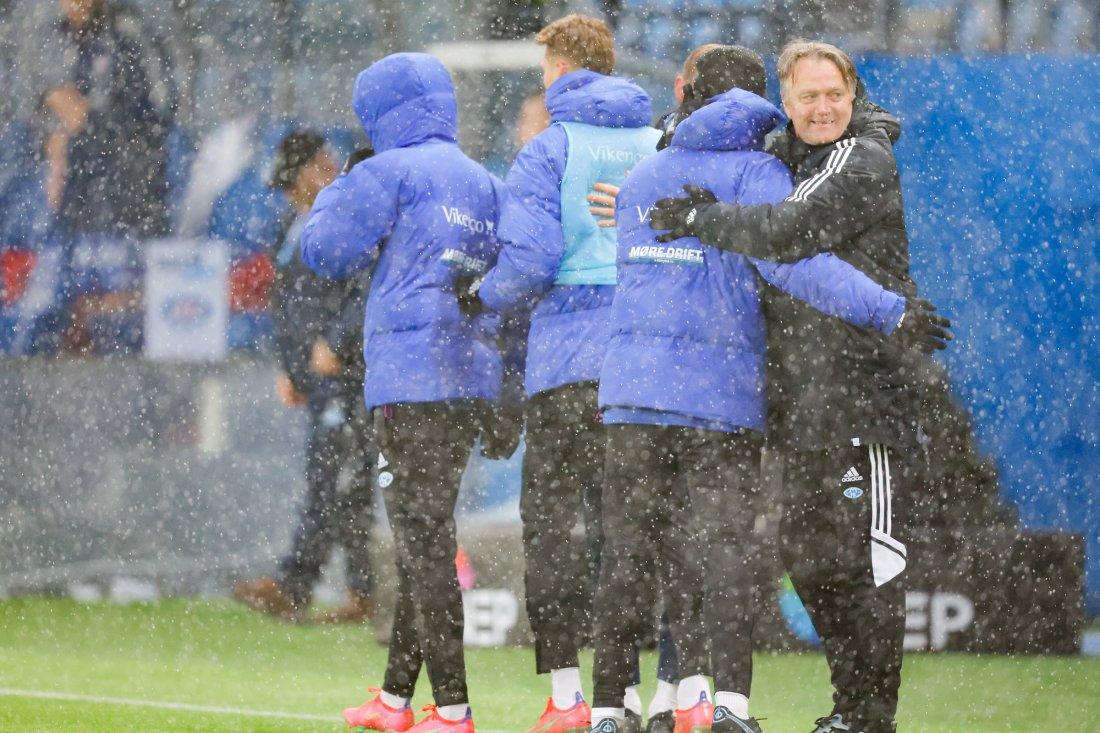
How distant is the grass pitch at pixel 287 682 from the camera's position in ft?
16.0

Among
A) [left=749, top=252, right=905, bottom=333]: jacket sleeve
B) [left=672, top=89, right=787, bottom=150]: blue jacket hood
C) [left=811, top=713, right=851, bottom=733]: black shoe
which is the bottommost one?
[left=811, top=713, right=851, bottom=733]: black shoe

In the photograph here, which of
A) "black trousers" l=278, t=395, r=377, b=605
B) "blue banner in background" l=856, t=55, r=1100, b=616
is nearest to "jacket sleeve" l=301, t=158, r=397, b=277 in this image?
"black trousers" l=278, t=395, r=377, b=605

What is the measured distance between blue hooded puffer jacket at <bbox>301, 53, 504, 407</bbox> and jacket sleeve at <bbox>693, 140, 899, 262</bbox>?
0.78 metres

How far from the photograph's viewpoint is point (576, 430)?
4105mm

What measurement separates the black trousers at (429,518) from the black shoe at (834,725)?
0.90 metres

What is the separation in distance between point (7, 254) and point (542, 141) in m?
4.81

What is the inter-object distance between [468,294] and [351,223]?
34cm

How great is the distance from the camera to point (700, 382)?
12.0ft

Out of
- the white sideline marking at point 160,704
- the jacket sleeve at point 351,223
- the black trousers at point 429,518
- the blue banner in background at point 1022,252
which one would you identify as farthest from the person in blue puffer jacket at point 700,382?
the blue banner in background at point 1022,252

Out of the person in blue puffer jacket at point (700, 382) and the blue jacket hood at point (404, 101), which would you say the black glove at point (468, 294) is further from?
the person in blue puffer jacket at point (700, 382)

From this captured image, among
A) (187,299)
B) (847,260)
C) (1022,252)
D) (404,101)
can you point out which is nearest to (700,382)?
(847,260)

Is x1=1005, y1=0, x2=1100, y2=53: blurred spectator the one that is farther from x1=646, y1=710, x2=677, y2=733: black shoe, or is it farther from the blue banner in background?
x1=646, y1=710, x2=677, y2=733: black shoe

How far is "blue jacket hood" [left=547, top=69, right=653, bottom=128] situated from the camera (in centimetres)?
416

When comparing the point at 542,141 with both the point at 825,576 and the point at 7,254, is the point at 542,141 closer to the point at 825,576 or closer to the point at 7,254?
the point at 825,576
